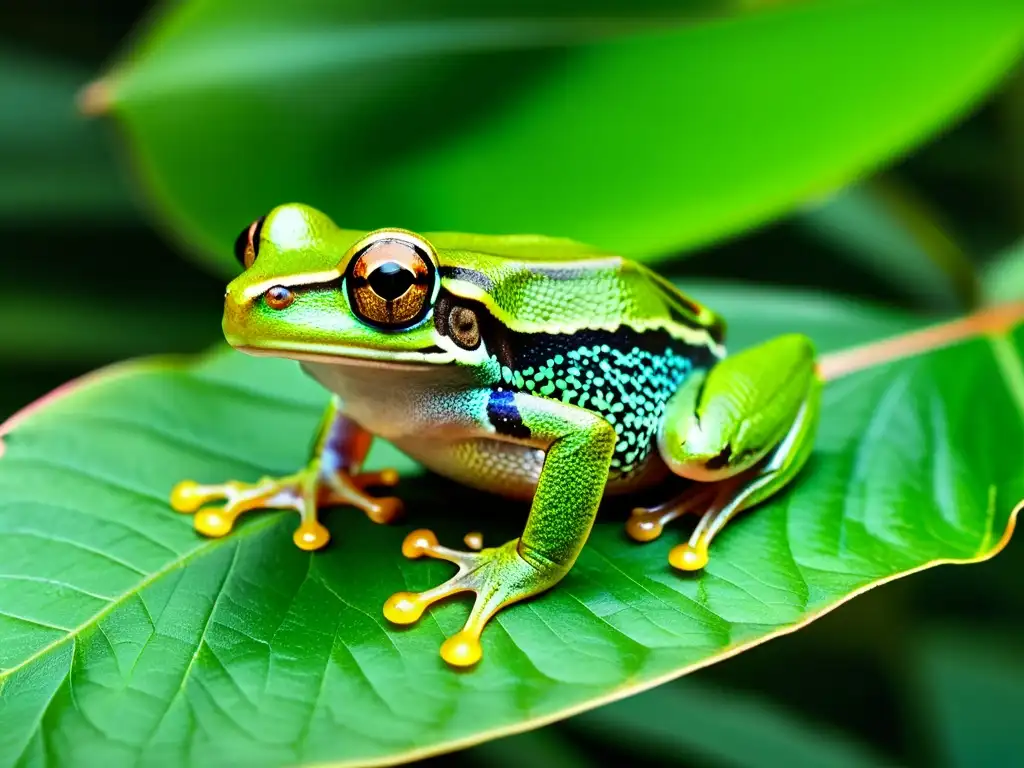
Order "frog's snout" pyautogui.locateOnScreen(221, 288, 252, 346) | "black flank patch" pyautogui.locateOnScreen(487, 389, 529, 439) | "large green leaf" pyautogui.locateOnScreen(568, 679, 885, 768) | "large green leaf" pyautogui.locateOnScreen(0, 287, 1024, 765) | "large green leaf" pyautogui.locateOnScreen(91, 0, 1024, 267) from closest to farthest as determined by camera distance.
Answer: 1. "large green leaf" pyautogui.locateOnScreen(0, 287, 1024, 765)
2. "frog's snout" pyautogui.locateOnScreen(221, 288, 252, 346)
3. "black flank patch" pyautogui.locateOnScreen(487, 389, 529, 439)
4. "large green leaf" pyautogui.locateOnScreen(91, 0, 1024, 267)
5. "large green leaf" pyautogui.locateOnScreen(568, 679, 885, 768)

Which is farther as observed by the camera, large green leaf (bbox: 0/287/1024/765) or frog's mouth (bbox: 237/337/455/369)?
frog's mouth (bbox: 237/337/455/369)

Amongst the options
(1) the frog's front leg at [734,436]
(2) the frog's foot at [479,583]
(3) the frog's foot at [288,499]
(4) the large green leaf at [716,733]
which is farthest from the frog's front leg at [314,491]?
(4) the large green leaf at [716,733]

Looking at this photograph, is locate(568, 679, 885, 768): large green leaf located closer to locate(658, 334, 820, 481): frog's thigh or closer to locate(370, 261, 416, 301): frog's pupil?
locate(658, 334, 820, 481): frog's thigh

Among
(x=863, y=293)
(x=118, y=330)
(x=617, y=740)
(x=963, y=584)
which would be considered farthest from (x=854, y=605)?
(x=118, y=330)

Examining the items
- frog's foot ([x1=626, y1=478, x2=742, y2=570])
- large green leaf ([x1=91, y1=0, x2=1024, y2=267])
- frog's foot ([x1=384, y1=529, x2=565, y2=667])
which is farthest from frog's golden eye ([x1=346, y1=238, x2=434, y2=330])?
large green leaf ([x1=91, y1=0, x2=1024, y2=267])

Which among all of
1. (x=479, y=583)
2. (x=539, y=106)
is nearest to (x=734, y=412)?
(x=479, y=583)

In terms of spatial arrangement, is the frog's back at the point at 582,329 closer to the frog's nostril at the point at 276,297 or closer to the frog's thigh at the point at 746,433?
the frog's thigh at the point at 746,433
